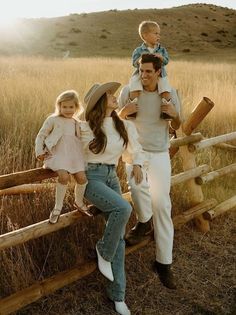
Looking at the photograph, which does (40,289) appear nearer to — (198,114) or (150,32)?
(198,114)

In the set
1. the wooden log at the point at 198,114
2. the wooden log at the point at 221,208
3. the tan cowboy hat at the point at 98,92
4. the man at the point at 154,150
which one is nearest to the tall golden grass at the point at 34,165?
the wooden log at the point at 221,208

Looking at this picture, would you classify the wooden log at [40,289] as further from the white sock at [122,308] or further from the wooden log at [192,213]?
the wooden log at [192,213]

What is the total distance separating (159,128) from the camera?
4.02 m

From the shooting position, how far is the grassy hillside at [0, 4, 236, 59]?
125 feet

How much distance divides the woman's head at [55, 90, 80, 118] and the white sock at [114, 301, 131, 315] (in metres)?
1.41

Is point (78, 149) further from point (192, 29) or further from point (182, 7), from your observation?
point (182, 7)

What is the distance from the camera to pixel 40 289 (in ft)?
11.3

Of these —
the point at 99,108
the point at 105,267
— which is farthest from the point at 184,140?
the point at 105,267

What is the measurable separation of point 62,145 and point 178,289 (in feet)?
5.49

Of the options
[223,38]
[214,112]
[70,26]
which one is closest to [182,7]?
[223,38]

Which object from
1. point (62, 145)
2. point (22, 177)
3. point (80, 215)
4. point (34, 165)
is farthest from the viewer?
point (34, 165)

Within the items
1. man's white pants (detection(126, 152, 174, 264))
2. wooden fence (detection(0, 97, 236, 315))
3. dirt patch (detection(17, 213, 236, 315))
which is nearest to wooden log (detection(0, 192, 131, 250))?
wooden fence (detection(0, 97, 236, 315))

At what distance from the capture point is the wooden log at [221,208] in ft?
16.8

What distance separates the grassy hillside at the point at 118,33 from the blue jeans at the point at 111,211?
97.1ft
